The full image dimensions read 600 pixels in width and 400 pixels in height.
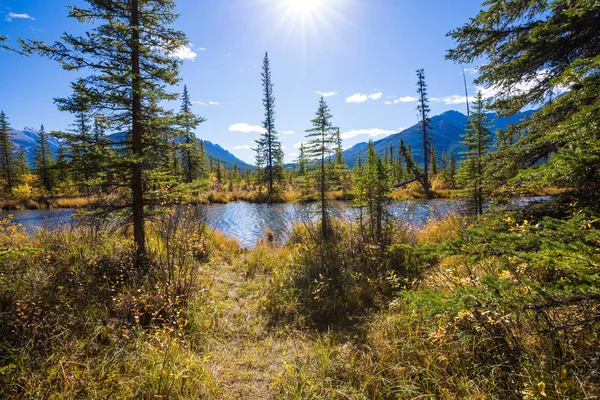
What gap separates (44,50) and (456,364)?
857cm

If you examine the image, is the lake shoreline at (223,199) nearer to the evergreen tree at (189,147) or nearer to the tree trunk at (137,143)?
the evergreen tree at (189,147)

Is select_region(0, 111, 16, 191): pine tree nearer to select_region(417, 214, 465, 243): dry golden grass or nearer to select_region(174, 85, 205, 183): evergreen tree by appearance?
select_region(174, 85, 205, 183): evergreen tree

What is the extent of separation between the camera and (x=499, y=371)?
2.69 meters

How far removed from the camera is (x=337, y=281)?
5.84 m

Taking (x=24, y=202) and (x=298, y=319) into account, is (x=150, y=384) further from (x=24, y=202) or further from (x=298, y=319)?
(x=24, y=202)

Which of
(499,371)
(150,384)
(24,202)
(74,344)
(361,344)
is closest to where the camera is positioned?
(499,371)

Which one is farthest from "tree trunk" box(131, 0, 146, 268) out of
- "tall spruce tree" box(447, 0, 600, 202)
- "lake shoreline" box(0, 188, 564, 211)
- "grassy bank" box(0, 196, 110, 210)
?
"grassy bank" box(0, 196, 110, 210)

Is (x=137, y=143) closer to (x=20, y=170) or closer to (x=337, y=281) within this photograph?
(x=337, y=281)

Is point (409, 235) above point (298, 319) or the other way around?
above

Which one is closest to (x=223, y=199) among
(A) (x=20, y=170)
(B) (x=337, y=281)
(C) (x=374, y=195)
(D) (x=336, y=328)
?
(C) (x=374, y=195)

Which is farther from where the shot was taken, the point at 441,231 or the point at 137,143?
the point at 441,231

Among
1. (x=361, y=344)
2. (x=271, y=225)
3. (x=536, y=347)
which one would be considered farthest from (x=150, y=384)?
(x=271, y=225)

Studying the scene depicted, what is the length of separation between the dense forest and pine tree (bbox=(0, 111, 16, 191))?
1598 inches

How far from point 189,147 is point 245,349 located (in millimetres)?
4793
